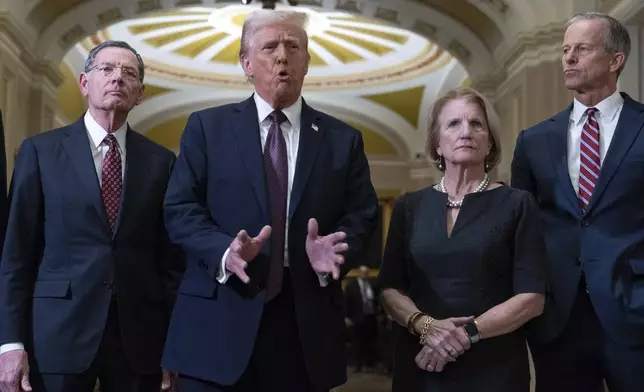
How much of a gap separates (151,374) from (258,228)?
26.0 inches

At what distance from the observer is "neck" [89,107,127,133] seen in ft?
8.38

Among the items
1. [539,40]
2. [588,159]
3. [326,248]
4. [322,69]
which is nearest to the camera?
[326,248]

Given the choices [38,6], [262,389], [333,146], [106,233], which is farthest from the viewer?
[38,6]

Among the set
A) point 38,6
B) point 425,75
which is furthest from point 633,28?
point 425,75

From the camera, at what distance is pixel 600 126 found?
268 cm

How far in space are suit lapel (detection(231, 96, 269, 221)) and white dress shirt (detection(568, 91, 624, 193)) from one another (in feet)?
3.60

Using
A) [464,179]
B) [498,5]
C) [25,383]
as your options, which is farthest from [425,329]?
[498,5]

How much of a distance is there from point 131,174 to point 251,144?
54 centimetres

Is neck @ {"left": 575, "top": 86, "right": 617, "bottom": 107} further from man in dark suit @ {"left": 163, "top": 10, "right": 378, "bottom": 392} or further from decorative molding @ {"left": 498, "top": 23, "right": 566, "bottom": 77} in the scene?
decorative molding @ {"left": 498, "top": 23, "right": 566, "bottom": 77}

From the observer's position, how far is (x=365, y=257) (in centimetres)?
225

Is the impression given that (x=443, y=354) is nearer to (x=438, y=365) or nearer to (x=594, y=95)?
(x=438, y=365)

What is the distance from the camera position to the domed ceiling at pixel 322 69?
12.6m

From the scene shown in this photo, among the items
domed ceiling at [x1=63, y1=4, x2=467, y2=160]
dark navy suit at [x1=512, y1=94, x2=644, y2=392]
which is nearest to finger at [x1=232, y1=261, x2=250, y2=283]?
dark navy suit at [x1=512, y1=94, x2=644, y2=392]

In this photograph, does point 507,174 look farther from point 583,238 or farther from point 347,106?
point 347,106
